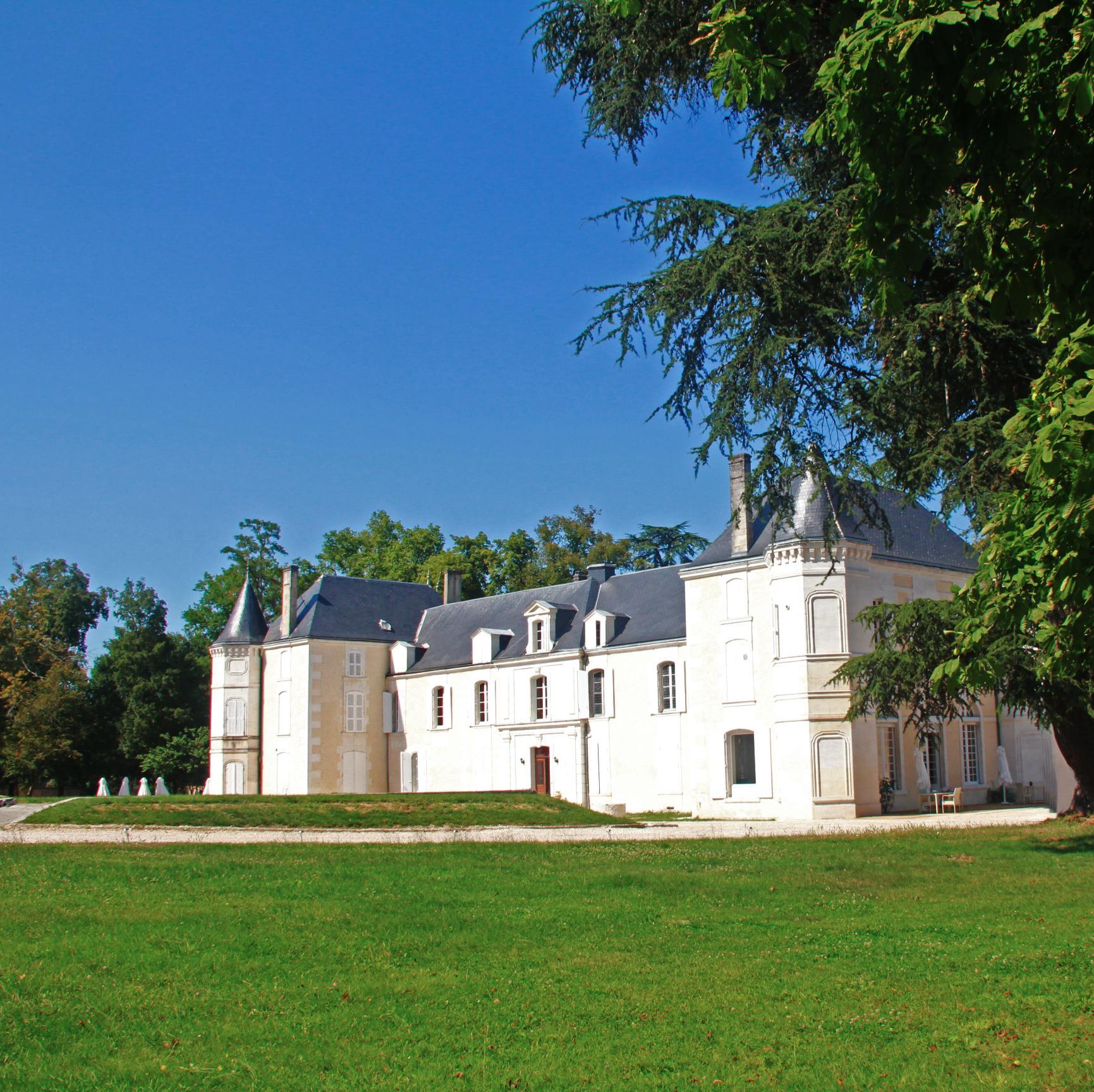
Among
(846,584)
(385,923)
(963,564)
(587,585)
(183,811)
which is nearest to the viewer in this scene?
(385,923)

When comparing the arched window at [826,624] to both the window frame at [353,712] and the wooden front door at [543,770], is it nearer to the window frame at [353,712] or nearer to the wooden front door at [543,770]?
the wooden front door at [543,770]

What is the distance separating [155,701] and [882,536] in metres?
32.8

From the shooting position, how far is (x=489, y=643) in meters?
40.1

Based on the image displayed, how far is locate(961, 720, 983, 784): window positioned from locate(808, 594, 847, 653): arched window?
652cm

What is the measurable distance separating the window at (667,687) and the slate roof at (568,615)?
919mm

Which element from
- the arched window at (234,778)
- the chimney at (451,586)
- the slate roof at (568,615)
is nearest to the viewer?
the slate roof at (568,615)

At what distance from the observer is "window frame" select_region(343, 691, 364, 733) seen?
42.0 metres

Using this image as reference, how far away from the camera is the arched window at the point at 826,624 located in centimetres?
2830

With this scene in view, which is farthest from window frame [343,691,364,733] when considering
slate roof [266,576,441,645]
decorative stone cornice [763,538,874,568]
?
decorative stone cornice [763,538,874,568]

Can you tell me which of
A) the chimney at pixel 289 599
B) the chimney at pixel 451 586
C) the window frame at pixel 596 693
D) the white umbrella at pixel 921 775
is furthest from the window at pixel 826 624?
the chimney at pixel 289 599

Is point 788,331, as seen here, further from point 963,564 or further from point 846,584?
point 963,564

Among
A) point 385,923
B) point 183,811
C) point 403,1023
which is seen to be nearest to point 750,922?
point 385,923

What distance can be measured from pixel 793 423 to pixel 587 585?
25.9 metres

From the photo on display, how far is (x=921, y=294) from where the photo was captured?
14.1m
